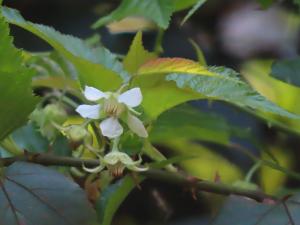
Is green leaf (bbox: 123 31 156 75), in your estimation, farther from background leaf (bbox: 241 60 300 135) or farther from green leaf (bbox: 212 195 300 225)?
background leaf (bbox: 241 60 300 135)

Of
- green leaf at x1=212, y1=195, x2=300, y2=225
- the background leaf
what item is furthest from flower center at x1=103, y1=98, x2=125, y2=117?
the background leaf

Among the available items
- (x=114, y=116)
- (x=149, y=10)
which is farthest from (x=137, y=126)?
(x=149, y=10)

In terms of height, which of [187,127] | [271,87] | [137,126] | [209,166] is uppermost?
[137,126]

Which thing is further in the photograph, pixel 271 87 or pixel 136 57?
pixel 271 87

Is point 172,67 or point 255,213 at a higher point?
point 172,67

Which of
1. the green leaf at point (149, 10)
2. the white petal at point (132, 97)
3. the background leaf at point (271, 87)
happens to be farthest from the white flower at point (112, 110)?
the background leaf at point (271, 87)

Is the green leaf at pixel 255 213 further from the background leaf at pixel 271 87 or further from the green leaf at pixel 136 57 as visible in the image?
the background leaf at pixel 271 87

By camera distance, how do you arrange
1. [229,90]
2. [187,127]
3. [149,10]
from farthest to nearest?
[187,127] → [149,10] → [229,90]

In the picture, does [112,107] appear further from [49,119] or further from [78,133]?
[49,119]
